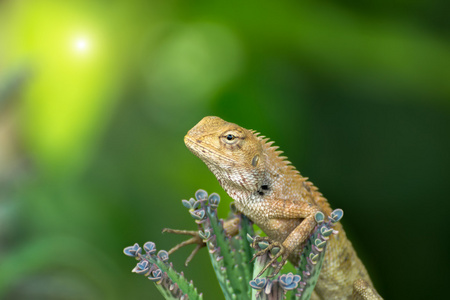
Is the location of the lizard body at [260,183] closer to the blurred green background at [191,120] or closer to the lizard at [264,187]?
the lizard at [264,187]

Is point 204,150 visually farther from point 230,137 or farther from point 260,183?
point 260,183

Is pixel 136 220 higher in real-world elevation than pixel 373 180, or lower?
higher

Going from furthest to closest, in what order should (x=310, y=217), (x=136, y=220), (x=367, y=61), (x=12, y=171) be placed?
1. (x=12, y=171)
2. (x=136, y=220)
3. (x=367, y=61)
4. (x=310, y=217)

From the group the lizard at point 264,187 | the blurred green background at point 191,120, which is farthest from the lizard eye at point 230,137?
the blurred green background at point 191,120

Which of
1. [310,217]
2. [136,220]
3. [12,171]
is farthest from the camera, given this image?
[12,171]

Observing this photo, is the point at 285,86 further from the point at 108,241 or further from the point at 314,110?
the point at 108,241

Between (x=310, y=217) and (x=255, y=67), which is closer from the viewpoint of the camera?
(x=310, y=217)

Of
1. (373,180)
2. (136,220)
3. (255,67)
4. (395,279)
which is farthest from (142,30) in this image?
(395,279)
